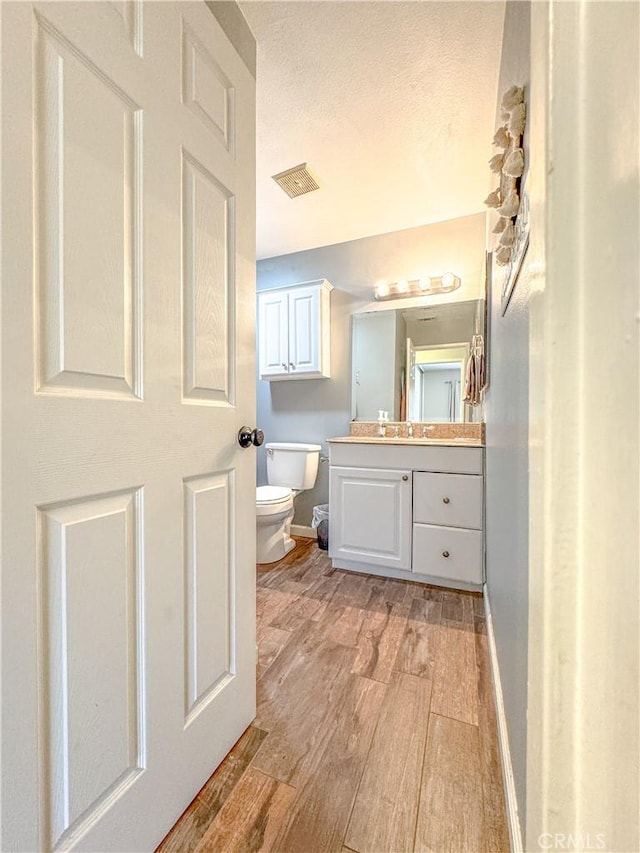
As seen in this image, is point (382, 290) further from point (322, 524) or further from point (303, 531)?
point (303, 531)

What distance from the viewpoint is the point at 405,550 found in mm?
1934

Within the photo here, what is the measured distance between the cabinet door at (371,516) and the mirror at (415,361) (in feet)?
2.14

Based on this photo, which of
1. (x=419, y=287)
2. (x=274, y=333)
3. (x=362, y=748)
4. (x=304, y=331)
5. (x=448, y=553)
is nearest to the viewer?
(x=362, y=748)

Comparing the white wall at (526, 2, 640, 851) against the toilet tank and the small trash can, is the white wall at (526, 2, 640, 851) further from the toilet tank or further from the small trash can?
the toilet tank

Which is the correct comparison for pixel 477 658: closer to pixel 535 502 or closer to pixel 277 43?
pixel 535 502

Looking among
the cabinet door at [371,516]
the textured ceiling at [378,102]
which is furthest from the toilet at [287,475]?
the textured ceiling at [378,102]

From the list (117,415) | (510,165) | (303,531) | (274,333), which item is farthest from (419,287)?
(117,415)

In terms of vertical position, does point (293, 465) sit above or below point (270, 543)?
above

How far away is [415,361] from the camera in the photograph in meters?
2.46

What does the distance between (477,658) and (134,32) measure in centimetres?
206

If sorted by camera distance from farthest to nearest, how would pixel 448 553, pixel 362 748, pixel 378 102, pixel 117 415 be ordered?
1. pixel 448 553
2. pixel 378 102
3. pixel 362 748
4. pixel 117 415

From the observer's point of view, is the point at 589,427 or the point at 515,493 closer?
the point at 589,427

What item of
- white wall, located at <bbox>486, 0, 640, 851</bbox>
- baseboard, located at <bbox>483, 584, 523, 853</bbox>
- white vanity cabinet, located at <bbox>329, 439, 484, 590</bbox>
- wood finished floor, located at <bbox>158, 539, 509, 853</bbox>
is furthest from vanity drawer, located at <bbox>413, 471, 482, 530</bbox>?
white wall, located at <bbox>486, 0, 640, 851</bbox>

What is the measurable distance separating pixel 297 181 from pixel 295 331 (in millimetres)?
962
